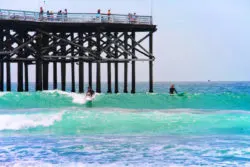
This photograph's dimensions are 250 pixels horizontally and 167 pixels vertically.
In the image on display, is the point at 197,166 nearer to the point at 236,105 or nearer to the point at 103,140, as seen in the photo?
the point at 103,140

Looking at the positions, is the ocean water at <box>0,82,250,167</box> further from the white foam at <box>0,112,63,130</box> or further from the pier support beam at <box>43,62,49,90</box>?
the pier support beam at <box>43,62,49,90</box>

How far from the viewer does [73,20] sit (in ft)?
102

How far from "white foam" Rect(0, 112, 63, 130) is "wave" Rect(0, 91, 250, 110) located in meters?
8.01

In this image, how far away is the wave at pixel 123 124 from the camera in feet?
58.7

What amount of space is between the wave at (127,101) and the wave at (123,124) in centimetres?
695

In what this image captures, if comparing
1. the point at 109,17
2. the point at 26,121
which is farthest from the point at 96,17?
the point at 26,121

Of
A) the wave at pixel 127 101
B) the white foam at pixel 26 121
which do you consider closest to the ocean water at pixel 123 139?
the white foam at pixel 26 121

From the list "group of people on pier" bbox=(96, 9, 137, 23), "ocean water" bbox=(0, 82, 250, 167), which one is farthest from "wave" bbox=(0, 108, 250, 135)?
"group of people on pier" bbox=(96, 9, 137, 23)

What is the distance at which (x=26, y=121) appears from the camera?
2014 cm

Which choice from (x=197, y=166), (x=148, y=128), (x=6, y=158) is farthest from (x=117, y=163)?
(x=148, y=128)

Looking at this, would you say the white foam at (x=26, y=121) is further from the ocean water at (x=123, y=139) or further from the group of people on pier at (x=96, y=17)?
the group of people on pier at (x=96, y=17)

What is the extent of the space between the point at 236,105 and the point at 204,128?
13183 mm

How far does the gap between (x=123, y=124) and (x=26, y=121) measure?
13.1ft

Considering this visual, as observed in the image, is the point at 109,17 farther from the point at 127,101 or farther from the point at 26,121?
the point at 26,121
